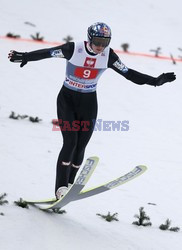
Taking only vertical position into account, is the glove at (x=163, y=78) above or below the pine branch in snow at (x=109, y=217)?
above

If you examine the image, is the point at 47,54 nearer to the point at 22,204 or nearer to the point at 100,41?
the point at 100,41

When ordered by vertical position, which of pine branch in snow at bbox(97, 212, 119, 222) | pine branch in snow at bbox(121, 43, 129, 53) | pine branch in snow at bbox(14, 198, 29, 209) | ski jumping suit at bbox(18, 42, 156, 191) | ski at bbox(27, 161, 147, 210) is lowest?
pine branch in snow at bbox(97, 212, 119, 222)

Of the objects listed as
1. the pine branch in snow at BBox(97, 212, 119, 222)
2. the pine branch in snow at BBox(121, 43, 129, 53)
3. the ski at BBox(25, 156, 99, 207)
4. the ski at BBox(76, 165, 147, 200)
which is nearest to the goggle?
the ski at BBox(25, 156, 99, 207)

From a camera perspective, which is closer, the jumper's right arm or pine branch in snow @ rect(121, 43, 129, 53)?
the jumper's right arm

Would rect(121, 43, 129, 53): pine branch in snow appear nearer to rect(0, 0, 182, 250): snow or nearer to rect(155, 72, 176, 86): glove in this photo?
rect(0, 0, 182, 250): snow

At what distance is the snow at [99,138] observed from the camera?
8508 mm

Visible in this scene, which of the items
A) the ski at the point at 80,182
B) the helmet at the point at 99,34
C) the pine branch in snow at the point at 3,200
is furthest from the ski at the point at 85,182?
the helmet at the point at 99,34

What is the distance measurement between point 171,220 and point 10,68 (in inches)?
246

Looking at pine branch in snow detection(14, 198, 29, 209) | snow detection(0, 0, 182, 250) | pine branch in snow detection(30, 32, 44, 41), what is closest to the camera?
snow detection(0, 0, 182, 250)

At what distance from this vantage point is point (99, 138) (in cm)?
1285

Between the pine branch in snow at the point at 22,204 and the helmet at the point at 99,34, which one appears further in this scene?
the pine branch in snow at the point at 22,204

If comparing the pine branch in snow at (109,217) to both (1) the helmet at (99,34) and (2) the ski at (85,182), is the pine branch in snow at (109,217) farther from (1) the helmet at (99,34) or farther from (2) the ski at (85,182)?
(1) the helmet at (99,34)

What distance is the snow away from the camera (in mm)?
8508

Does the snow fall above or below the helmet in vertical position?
below
